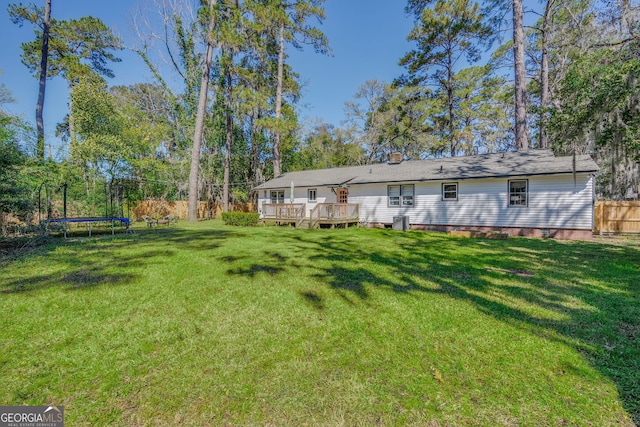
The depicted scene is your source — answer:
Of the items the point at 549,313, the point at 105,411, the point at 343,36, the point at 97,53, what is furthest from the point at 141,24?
the point at 549,313

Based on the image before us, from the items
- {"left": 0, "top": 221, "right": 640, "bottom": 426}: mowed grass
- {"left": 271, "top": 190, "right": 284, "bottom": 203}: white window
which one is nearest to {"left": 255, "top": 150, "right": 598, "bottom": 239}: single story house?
{"left": 271, "top": 190, "right": 284, "bottom": 203}: white window

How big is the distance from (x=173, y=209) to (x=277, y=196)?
28.2ft

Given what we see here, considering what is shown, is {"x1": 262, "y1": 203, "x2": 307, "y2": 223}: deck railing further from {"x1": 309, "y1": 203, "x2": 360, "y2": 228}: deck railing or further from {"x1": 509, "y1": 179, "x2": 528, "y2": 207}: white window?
{"x1": 509, "y1": 179, "x2": 528, "y2": 207}: white window

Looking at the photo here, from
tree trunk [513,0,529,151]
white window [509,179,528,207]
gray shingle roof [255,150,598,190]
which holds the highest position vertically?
tree trunk [513,0,529,151]

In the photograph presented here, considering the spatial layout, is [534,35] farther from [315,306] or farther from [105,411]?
[105,411]

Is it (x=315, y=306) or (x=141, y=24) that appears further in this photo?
(x=141, y=24)

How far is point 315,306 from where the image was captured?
13.2ft

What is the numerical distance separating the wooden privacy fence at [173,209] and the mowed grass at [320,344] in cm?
1627

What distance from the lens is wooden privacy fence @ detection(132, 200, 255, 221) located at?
20.4 m

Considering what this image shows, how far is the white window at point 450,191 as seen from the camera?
13.1 m

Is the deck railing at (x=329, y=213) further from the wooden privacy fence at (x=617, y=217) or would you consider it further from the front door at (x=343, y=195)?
the wooden privacy fence at (x=617, y=217)

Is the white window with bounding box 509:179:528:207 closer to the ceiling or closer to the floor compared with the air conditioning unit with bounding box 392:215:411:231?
closer to the ceiling

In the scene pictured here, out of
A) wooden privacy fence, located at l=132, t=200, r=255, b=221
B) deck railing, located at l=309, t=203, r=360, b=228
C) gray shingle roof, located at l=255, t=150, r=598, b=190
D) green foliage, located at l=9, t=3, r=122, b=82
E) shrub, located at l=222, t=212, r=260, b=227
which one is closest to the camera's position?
gray shingle roof, located at l=255, t=150, r=598, b=190

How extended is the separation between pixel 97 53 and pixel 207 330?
89.1 ft
